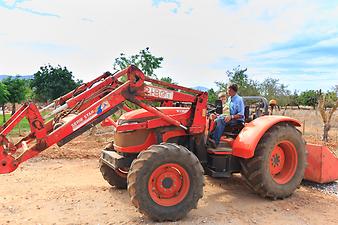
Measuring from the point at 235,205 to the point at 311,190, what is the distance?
5.91 ft

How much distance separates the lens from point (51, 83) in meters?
36.8

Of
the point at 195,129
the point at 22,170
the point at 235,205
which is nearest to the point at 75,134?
the point at 195,129

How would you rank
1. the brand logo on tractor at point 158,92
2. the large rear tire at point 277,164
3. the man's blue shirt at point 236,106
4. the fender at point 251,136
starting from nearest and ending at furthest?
the brand logo on tractor at point 158,92
the fender at point 251,136
the large rear tire at point 277,164
the man's blue shirt at point 236,106

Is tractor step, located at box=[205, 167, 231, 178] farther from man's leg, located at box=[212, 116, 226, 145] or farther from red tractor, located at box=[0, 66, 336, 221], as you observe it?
man's leg, located at box=[212, 116, 226, 145]

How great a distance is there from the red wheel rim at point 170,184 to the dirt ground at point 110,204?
1.08ft

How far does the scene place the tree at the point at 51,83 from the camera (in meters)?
36.8

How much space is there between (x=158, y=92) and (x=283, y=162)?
266cm

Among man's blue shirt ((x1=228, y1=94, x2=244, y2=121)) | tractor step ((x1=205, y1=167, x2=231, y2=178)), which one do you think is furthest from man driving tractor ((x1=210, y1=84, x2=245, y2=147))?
A: tractor step ((x1=205, y1=167, x2=231, y2=178))

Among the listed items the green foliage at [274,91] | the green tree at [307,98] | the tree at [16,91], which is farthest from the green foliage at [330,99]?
the green tree at [307,98]

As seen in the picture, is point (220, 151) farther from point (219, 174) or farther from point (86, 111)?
point (86, 111)

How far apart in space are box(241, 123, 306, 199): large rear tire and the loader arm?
3.43 ft

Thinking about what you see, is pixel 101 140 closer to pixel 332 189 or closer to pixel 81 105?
pixel 81 105

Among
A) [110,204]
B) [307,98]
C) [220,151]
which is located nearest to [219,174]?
[220,151]

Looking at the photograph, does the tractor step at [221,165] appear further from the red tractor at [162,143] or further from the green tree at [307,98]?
the green tree at [307,98]
